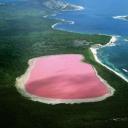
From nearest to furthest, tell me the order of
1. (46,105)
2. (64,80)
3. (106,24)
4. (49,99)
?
(46,105)
(49,99)
(64,80)
(106,24)

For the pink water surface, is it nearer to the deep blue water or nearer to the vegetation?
the vegetation

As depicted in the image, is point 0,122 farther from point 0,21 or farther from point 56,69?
point 0,21

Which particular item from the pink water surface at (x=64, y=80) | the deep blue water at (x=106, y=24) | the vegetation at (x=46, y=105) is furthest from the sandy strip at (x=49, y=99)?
the deep blue water at (x=106, y=24)

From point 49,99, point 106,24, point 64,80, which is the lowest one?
point 106,24

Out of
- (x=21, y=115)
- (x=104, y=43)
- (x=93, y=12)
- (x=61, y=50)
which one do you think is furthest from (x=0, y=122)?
(x=93, y=12)

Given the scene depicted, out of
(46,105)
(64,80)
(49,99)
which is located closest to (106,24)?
(64,80)

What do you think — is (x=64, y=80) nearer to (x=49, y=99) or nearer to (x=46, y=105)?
(x=49, y=99)

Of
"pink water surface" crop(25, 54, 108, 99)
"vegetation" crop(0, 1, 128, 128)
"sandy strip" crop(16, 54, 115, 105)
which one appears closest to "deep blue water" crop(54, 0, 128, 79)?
"vegetation" crop(0, 1, 128, 128)
